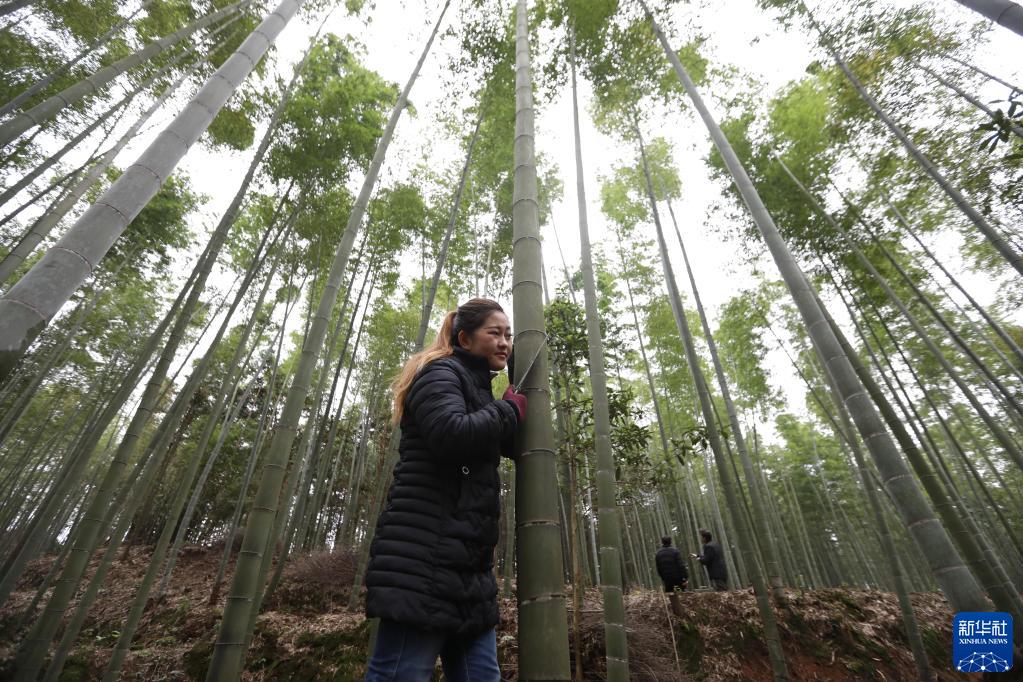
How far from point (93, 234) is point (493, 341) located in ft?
4.16

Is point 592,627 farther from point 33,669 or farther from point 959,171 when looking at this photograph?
point 959,171

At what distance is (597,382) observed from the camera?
3.12 meters

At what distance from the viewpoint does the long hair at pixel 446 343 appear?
1252mm

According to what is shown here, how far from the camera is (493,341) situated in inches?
49.5

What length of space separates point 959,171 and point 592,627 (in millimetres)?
6022

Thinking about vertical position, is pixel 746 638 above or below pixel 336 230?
below

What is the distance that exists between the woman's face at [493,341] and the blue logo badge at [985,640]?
5.56 ft

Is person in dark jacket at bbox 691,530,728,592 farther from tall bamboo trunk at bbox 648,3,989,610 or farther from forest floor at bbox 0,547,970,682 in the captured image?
tall bamboo trunk at bbox 648,3,989,610

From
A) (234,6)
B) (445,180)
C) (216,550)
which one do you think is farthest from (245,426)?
(234,6)

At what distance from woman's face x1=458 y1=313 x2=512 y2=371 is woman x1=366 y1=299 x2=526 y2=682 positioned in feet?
0.34

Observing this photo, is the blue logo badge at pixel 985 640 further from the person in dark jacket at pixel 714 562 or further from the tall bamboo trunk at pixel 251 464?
the tall bamboo trunk at pixel 251 464

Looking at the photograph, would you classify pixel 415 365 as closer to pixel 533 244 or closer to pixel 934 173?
pixel 533 244

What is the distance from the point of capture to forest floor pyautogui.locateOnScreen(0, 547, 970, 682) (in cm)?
402

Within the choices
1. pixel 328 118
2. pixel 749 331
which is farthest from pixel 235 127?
pixel 749 331
